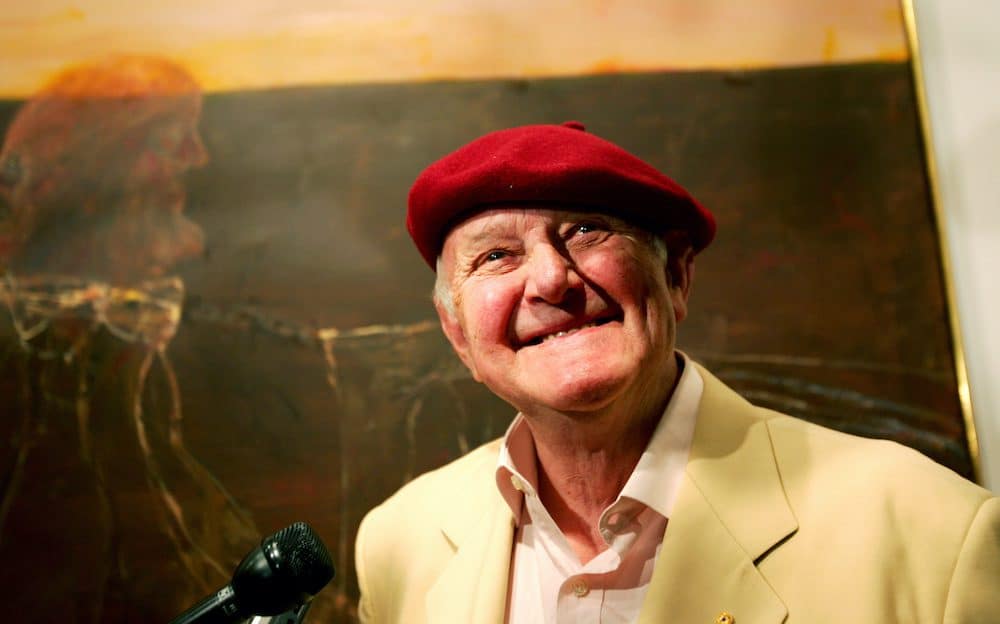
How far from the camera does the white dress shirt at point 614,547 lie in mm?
1010

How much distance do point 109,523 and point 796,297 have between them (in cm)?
149

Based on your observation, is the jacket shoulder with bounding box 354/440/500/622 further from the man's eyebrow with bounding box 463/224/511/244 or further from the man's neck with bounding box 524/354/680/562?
the man's eyebrow with bounding box 463/224/511/244

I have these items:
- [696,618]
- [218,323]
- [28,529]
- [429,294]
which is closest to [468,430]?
[429,294]

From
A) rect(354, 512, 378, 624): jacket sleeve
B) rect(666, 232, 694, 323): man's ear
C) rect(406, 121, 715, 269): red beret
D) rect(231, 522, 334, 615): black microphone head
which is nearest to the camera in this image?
rect(231, 522, 334, 615): black microphone head

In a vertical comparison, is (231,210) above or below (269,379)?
above

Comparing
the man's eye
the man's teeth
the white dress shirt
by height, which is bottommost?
the white dress shirt

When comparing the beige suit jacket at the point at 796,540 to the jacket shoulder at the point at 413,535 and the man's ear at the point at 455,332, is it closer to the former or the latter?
the jacket shoulder at the point at 413,535

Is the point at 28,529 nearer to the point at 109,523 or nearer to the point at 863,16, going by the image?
the point at 109,523

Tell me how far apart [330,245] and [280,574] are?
0.95 m

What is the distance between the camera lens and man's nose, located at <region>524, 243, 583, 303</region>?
3.14 feet

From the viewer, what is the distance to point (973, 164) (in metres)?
1.53

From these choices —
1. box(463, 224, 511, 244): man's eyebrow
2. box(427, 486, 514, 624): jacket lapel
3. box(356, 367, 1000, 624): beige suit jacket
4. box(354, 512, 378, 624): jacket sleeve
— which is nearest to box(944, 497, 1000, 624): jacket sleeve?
box(356, 367, 1000, 624): beige suit jacket

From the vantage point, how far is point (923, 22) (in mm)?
1603

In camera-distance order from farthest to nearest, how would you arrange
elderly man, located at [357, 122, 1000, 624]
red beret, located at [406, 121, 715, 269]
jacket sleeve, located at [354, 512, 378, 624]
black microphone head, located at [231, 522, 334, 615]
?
1. jacket sleeve, located at [354, 512, 378, 624]
2. red beret, located at [406, 121, 715, 269]
3. elderly man, located at [357, 122, 1000, 624]
4. black microphone head, located at [231, 522, 334, 615]
